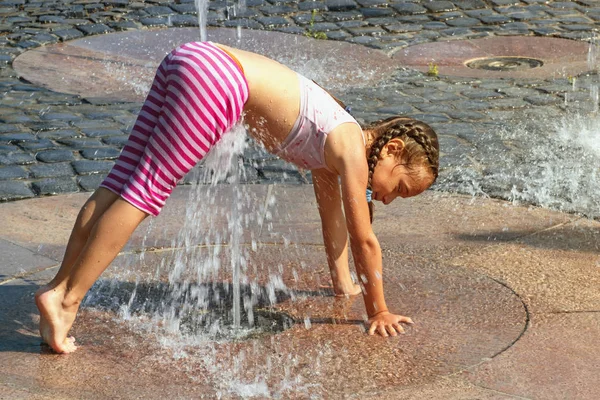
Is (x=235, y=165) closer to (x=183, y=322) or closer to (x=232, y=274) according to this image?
(x=232, y=274)

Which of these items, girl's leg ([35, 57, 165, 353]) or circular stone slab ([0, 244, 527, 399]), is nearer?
circular stone slab ([0, 244, 527, 399])

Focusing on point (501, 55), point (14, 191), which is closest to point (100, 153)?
point (14, 191)

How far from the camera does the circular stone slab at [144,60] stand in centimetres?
716

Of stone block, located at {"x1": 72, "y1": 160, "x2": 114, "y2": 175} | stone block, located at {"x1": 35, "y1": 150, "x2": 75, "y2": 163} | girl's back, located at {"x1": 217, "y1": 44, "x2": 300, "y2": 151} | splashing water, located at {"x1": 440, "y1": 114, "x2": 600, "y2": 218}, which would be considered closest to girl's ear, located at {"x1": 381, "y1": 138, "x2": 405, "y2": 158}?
girl's back, located at {"x1": 217, "y1": 44, "x2": 300, "y2": 151}

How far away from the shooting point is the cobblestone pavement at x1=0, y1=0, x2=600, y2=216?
550cm

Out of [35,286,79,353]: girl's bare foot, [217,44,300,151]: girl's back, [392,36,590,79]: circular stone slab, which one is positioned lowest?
[392,36,590,79]: circular stone slab

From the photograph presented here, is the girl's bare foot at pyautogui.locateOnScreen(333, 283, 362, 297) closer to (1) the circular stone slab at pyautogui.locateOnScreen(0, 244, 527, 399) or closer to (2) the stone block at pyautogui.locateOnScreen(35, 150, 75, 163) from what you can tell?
(1) the circular stone slab at pyautogui.locateOnScreen(0, 244, 527, 399)

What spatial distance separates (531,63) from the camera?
7.85 m

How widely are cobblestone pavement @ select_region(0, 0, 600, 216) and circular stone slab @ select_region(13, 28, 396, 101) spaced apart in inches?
6.4

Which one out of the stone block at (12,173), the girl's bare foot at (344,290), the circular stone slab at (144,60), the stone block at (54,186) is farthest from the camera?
the circular stone slab at (144,60)

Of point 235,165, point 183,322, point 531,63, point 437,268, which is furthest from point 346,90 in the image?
point 183,322

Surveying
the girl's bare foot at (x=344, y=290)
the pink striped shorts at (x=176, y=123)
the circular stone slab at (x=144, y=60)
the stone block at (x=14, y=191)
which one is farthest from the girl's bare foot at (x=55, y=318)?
the circular stone slab at (x=144, y=60)

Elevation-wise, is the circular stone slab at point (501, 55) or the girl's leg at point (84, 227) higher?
the girl's leg at point (84, 227)

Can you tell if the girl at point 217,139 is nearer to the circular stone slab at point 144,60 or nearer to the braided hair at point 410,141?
the braided hair at point 410,141
